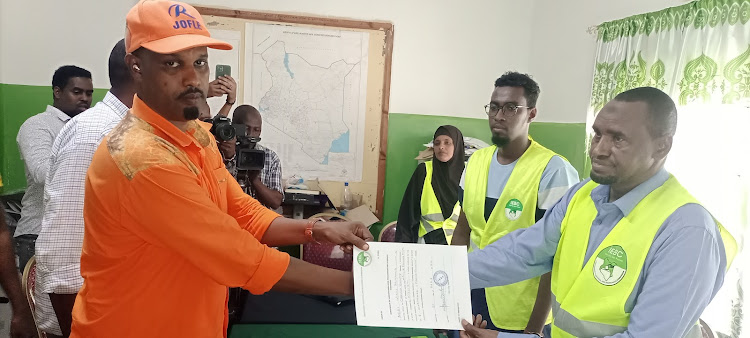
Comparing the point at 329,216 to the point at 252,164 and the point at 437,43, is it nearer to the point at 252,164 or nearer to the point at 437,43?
the point at 252,164

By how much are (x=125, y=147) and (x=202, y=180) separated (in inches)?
8.3

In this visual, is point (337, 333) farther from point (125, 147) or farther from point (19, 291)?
point (125, 147)

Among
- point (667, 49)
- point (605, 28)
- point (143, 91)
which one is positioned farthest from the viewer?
point (605, 28)

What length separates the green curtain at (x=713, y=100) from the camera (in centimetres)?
222

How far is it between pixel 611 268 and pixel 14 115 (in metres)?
4.68

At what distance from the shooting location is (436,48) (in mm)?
4703

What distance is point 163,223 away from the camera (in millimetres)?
1146

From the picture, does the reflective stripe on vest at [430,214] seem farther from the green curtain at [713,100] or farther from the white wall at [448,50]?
the green curtain at [713,100]

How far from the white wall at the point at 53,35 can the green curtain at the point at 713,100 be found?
13.3 ft

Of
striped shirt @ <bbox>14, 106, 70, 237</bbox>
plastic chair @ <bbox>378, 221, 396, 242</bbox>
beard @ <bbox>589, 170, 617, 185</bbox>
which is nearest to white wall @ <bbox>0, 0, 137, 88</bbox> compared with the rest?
striped shirt @ <bbox>14, 106, 70, 237</bbox>

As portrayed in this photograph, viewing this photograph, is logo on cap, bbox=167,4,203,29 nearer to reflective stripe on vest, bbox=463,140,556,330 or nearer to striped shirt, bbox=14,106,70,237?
reflective stripe on vest, bbox=463,140,556,330

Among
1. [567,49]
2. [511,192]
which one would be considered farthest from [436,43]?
[511,192]

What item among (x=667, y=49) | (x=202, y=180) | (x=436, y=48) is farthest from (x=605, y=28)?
(x=202, y=180)

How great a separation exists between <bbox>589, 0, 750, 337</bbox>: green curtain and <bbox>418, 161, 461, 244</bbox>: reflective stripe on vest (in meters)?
1.38
